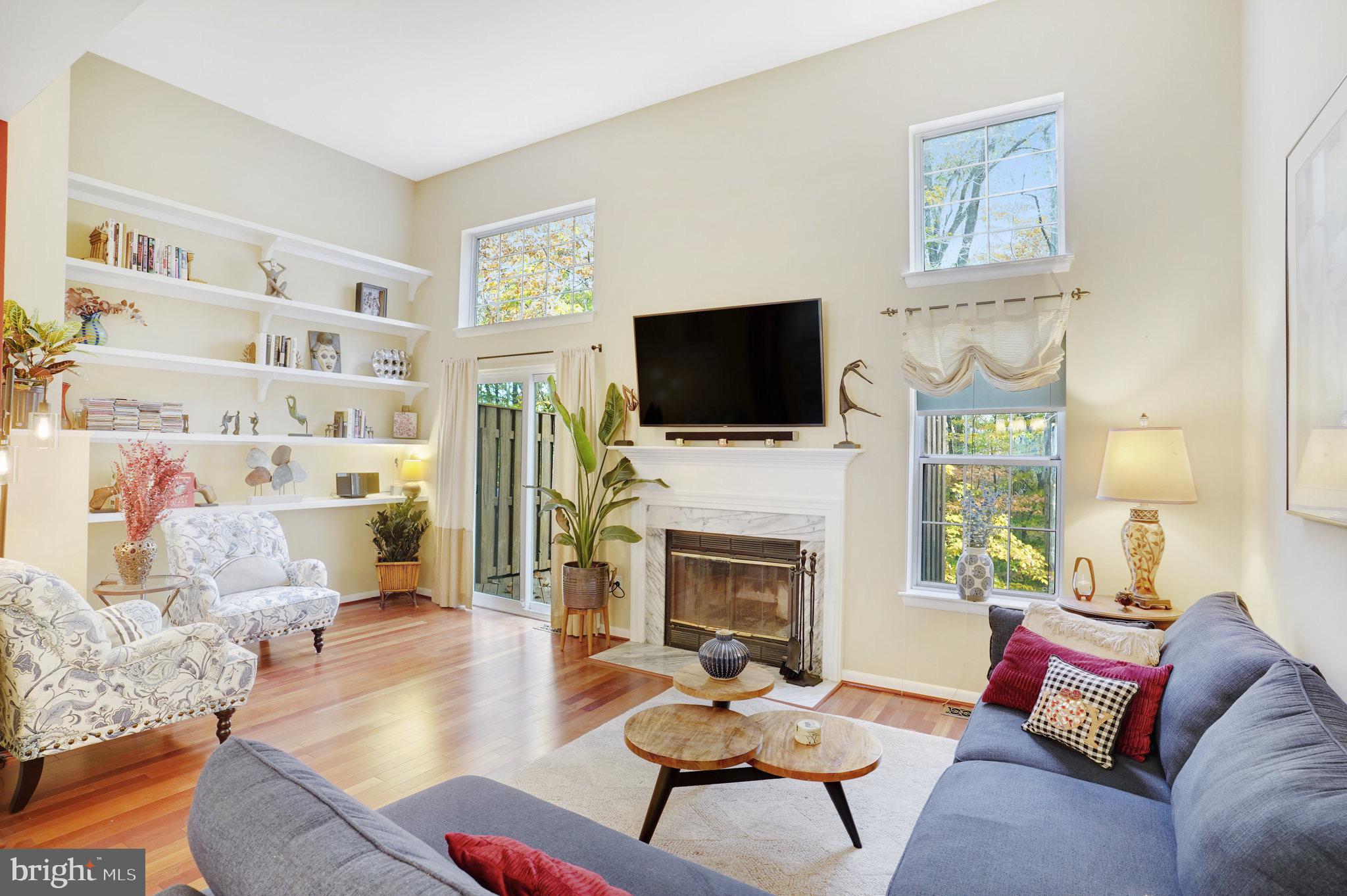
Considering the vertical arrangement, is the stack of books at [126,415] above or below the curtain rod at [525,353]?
below

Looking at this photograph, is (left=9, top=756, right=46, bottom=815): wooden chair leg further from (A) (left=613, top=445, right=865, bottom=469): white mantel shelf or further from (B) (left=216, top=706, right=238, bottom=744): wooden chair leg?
(A) (left=613, top=445, right=865, bottom=469): white mantel shelf

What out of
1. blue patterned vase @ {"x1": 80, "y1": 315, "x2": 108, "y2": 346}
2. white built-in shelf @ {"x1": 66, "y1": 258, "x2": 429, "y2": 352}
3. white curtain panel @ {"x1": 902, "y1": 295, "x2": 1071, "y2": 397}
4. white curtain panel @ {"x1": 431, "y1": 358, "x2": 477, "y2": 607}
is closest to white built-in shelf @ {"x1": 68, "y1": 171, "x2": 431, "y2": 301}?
white built-in shelf @ {"x1": 66, "y1": 258, "x2": 429, "y2": 352}

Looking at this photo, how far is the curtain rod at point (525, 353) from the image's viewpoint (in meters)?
5.34

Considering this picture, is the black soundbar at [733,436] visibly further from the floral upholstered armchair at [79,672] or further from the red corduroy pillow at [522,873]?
the red corduroy pillow at [522,873]

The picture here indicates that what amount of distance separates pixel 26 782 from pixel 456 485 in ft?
12.0

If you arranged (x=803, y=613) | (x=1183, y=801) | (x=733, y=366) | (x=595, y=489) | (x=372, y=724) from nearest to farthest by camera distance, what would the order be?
1. (x=1183, y=801)
2. (x=372, y=724)
3. (x=803, y=613)
4. (x=733, y=366)
5. (x=595, y=489)

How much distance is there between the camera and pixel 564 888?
39.4 inches

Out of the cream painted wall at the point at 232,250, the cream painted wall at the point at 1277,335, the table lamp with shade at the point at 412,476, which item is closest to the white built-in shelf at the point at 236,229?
the cream painted wall at the point at 232,250

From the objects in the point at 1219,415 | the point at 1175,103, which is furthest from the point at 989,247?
the point at 1219,415

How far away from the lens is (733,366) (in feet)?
15.2

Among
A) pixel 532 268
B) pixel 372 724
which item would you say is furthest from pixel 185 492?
pixel 532 268

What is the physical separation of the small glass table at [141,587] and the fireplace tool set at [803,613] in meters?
3.49

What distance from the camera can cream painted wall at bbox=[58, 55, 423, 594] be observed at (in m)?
4.64

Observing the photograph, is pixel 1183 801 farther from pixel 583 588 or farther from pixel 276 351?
pixel 276 351
